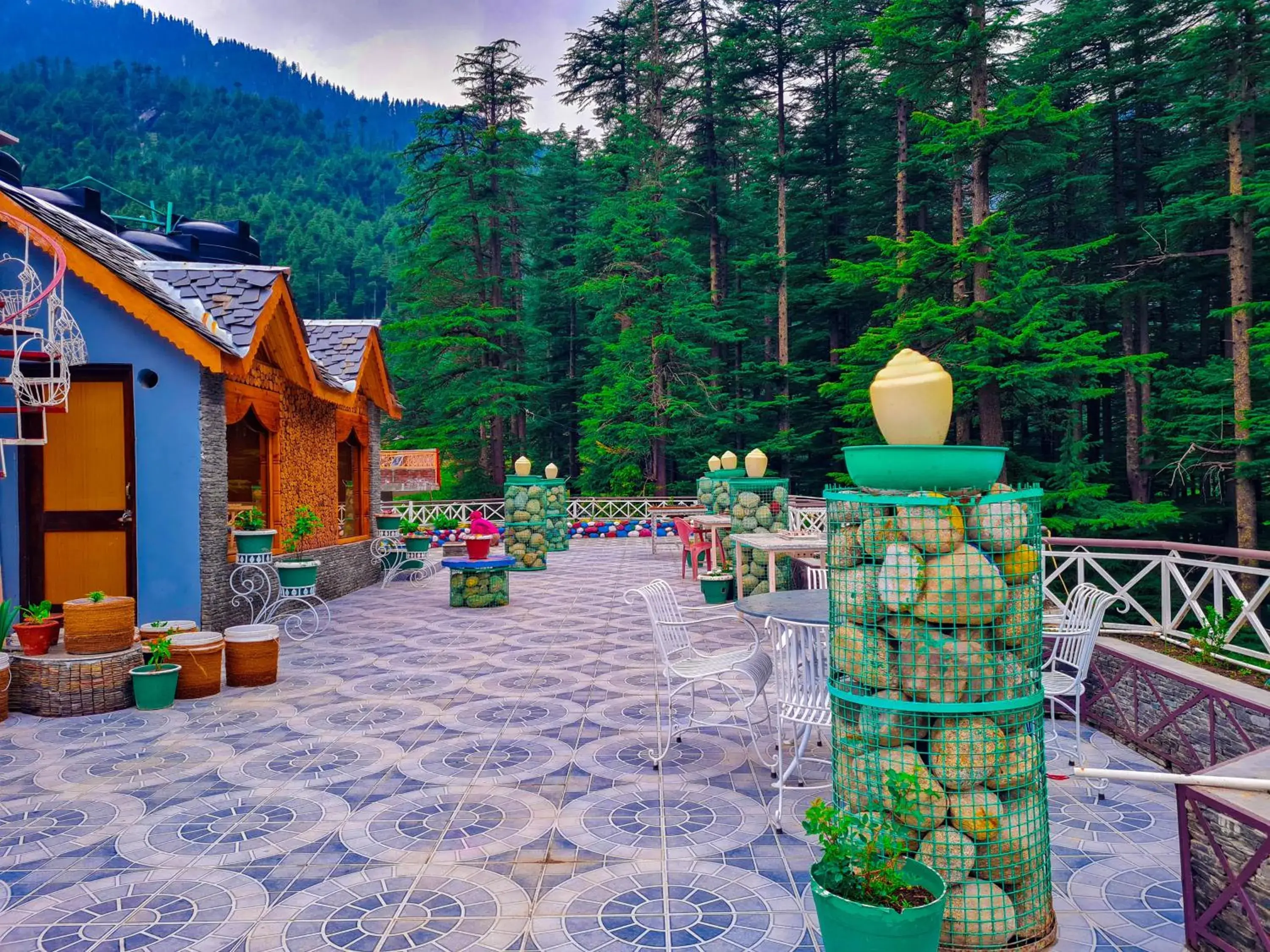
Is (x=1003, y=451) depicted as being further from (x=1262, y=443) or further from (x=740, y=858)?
(x=1262, y=443)

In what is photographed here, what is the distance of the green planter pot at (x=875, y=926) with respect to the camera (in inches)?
84.7

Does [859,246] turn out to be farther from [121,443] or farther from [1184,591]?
[121,443]

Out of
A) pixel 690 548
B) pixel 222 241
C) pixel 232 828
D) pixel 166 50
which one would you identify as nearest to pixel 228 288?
pixel 222 241

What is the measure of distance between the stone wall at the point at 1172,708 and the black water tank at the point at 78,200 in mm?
14326

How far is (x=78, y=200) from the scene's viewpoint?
1212 cm

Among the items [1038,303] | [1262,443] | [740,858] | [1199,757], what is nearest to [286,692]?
[740,858]

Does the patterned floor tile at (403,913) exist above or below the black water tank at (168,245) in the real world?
below

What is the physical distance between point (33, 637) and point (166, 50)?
202630 millimetres

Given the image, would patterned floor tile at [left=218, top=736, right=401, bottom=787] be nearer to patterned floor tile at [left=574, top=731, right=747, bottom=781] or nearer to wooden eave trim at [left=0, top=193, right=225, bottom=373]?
patterned floor tile at [left=574, top=731, right=747, bottom=781]

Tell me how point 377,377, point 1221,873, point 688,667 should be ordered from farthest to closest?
point 377,377
point 688,667
point 1221,873

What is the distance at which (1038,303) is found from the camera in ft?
48.3

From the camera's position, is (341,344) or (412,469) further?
(412,469)

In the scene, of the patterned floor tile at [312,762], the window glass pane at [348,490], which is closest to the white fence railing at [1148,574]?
the patterned floor tile at [312,762]

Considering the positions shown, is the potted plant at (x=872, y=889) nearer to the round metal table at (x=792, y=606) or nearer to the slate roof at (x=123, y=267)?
the round metal table at (x=792, y=606)
